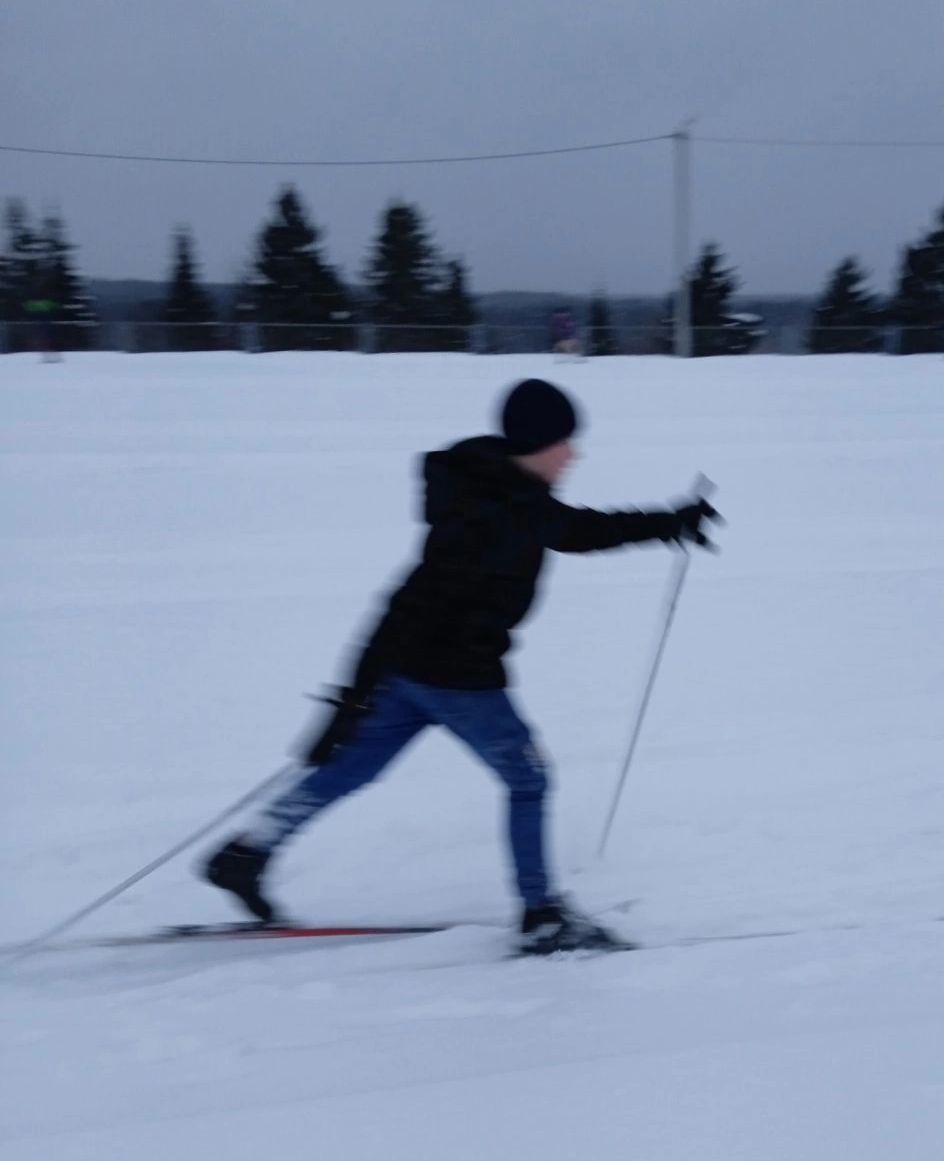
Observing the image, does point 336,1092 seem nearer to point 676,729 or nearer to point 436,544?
point 436,544

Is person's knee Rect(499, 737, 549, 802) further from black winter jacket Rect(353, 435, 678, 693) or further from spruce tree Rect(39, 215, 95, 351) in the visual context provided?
spruce tree Rect(39, 215, 95, 351)

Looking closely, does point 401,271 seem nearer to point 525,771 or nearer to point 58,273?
point 58,273

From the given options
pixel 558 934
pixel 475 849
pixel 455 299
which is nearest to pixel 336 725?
pixel 558 934

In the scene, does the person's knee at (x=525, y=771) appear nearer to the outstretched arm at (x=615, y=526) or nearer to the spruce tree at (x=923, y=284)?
the outstretched arm at (x=615, y=526)

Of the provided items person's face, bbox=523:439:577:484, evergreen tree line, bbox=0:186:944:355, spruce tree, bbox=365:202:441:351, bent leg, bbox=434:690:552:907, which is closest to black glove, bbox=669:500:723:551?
person's face, bbox=523:439:577:484

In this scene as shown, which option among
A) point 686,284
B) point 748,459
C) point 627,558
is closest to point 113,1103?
point 627,558

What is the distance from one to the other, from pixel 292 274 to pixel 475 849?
41446 millimetres

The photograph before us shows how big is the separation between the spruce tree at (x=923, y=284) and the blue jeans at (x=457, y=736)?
148ft

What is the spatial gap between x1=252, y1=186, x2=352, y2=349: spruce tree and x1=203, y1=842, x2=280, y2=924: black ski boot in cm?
4071

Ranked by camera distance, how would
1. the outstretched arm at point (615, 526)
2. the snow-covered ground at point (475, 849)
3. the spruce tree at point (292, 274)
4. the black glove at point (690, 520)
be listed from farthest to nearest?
the spruce tree at point (292, 274)
the black glove at point (690, 520)
the outstretched arm at point (615, 526)
the snow-covered ground at point (475, 849)

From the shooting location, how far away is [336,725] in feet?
10.5

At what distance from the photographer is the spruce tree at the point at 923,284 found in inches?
1752

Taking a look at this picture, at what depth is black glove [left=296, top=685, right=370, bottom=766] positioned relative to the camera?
10.5 ft

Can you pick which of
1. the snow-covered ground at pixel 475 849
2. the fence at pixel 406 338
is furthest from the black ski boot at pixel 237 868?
the fence at pixel 406 338
